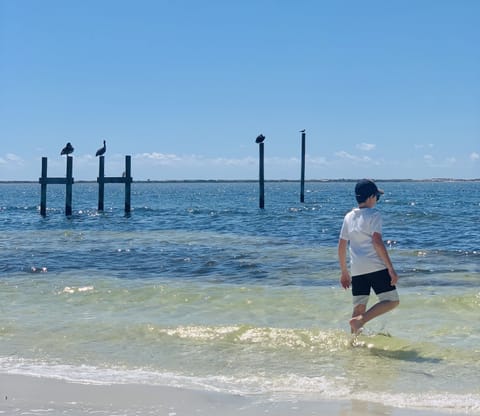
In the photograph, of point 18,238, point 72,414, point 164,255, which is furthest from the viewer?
point 18,238

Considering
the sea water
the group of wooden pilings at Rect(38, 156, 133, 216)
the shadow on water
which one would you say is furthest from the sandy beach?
the group of wooden pilings at Rect(38, 156, 133, 216)

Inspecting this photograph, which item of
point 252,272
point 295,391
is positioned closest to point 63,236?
point 252,272

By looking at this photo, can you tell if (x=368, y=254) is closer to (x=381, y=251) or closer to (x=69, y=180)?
(x=381, y=251)

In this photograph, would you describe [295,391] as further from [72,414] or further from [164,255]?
[164,255]

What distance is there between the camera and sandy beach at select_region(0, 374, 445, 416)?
4.79 metres

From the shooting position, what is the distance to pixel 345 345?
22.7 feet

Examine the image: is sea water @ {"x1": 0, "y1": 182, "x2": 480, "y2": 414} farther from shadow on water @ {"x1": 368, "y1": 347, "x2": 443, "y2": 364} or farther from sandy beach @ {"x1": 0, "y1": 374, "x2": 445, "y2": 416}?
sandy beach @ {"x1": 0, "y1": 374, "x2": 445, "y2": 416}

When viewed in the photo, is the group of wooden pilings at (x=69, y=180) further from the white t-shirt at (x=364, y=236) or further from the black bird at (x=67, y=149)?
the white t-shirt at (x=364, y=236)

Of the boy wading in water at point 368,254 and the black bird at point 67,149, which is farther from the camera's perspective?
the black bird at point 67,149

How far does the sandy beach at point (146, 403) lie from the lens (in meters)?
4.79

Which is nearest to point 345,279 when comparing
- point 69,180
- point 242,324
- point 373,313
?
point 373,313

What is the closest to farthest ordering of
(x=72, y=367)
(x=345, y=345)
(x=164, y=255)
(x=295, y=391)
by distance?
1. (x=295, y=391)
2. (x=72, y=367)
3. (x=345, y=345)
4. (x=164, y=255)

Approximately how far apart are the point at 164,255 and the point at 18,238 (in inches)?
285

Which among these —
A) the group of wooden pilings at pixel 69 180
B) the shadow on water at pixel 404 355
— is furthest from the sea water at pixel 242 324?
the group of wooden pilings at pixel 69 180
